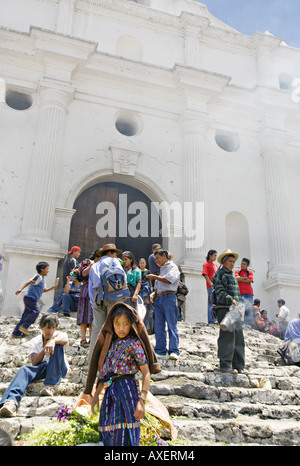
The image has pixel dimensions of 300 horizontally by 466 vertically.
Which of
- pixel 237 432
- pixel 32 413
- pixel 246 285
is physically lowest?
pixel 237 432

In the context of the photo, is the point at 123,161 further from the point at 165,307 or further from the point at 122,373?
the point at 122,373

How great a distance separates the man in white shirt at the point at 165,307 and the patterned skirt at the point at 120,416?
2592mm

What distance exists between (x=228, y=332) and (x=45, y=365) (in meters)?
2.38

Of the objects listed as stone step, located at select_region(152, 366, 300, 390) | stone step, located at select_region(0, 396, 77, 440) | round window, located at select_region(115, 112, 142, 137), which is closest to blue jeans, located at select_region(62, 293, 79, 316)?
stone step, located at select_region(152, 366, 300, 390)

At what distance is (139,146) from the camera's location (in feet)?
42.0

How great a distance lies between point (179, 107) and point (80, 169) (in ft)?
13.8

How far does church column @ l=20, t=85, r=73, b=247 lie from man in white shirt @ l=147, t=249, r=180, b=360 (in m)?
5.04

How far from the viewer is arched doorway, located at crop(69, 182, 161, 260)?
1187 cm

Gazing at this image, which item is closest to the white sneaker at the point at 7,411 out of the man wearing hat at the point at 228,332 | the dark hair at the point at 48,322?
the dark hair at the point at 48,322

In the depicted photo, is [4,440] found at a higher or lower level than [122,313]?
lower

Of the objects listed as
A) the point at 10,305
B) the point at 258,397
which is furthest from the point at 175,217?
the point at 258,397

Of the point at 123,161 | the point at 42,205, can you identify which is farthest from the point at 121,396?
the point at 123,161

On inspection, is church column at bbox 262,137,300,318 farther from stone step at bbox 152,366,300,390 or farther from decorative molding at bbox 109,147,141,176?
stone step at bbox 152,366,300,390

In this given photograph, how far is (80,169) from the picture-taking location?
1198 cm
